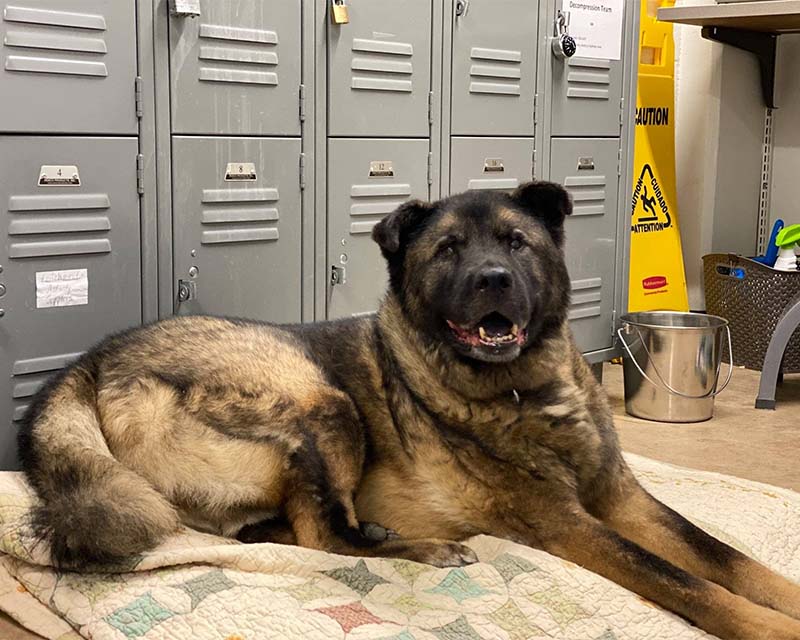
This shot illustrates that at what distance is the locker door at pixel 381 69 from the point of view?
3.52 meters

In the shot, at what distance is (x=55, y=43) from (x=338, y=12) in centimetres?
97

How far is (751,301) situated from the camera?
16.1 ft

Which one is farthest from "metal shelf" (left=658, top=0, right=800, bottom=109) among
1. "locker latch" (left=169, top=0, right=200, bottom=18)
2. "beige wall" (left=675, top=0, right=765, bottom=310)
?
"locker latch" (left=169, top=0, right=200, bottom=18)

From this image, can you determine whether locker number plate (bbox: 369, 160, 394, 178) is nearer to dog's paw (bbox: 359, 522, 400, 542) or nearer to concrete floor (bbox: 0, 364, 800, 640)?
concrete floor (bbox: 0, 364, 800, 640)

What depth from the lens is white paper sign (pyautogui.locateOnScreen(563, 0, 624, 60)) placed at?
430cm

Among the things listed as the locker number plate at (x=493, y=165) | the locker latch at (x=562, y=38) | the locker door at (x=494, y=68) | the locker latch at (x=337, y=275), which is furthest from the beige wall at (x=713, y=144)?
the locker latch at (x=337, y=275)

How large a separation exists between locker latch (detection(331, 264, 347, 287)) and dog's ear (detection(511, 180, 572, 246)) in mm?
1145

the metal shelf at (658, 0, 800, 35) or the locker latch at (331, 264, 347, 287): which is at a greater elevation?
the metal shelf at (658, 0, 800, 35)

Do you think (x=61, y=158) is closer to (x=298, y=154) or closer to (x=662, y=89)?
(x=298, y=154)

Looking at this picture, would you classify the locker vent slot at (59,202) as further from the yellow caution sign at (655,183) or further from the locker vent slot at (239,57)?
the yellow caution sign at (655,183)

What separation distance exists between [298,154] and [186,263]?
0.54 metres

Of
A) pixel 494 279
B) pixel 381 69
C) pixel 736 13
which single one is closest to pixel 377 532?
pixel 494 279

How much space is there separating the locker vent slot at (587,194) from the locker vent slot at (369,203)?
0.97 m

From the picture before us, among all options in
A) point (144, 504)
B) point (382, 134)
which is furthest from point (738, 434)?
point (144, 504)
